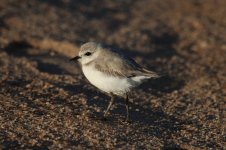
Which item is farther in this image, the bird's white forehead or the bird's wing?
the bird's white forehead

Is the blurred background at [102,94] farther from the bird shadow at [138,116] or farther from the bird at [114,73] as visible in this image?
the bird at [114,73]

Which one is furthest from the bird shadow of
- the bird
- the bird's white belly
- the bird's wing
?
the bird's wing

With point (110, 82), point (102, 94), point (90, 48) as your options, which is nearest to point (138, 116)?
point (110, 82)

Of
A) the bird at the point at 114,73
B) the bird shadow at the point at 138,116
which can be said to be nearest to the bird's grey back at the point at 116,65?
the bird at the point at 114,73

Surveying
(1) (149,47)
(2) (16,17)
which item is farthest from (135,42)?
(2) (16,17)

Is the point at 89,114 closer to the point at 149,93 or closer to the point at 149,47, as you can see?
the point at 149,93

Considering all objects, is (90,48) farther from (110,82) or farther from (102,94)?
(102,94)

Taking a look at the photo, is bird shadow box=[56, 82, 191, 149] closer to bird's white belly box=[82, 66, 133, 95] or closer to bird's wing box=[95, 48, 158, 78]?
bird's white belly box=[82, 66, 133, 95]
